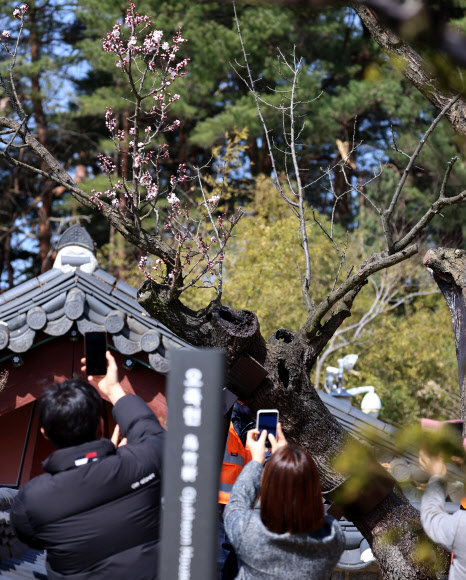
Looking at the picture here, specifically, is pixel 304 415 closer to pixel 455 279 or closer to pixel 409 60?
pixel 455 279

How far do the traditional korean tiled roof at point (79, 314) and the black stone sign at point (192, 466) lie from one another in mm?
3321

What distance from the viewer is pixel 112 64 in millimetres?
15102

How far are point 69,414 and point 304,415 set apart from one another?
1515 millimetres

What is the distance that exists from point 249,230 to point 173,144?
21.3ft

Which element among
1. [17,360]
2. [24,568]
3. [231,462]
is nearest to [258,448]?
[231,462]

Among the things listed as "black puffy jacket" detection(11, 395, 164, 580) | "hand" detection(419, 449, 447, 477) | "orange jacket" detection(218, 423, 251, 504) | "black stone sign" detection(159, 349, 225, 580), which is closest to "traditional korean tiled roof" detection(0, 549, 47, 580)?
"orange jacket" detection(218, 423, 251, 504)

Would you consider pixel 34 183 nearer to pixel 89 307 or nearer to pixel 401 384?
pixel 401 384

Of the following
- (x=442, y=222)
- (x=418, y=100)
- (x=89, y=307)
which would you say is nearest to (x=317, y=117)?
(x=418, y=100)

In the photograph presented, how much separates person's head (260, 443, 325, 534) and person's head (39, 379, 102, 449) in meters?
0.58

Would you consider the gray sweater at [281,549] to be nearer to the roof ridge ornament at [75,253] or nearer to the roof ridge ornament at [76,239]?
the roof ridge ornament at [75,253]

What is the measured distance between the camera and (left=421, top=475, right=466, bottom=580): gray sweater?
7.52 feet

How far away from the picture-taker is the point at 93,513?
213 centimetres

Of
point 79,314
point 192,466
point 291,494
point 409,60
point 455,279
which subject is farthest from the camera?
point 79,314

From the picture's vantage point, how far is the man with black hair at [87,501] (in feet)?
6.91
